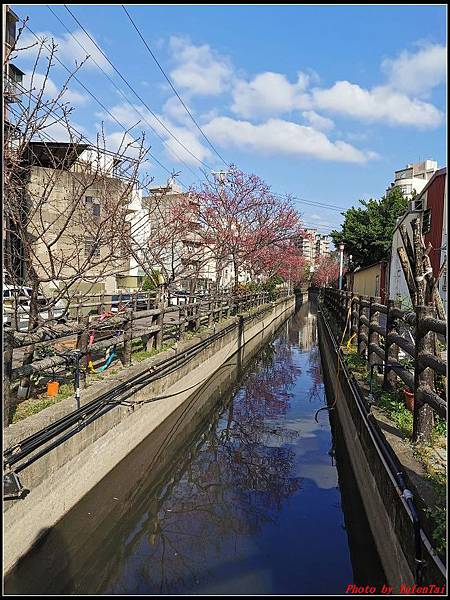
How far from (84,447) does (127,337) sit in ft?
8.14

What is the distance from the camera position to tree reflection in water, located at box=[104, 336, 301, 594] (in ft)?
15.2

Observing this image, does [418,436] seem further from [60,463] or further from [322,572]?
[60,463]

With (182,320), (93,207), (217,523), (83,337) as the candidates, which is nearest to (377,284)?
(93,207)

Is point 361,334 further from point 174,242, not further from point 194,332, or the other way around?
point 174,242

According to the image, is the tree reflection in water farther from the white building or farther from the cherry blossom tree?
the white building

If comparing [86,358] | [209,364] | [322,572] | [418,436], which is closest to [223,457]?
[86,358]

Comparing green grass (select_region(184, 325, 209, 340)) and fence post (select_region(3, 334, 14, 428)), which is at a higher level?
fence post (select_region(3, 334, 14, 428))

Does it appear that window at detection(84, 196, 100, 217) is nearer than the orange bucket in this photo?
No

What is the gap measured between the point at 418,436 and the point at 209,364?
853cm

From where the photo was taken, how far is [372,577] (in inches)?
167

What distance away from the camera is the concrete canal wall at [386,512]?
9.37 feet

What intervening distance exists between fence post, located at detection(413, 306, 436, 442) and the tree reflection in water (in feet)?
7.39

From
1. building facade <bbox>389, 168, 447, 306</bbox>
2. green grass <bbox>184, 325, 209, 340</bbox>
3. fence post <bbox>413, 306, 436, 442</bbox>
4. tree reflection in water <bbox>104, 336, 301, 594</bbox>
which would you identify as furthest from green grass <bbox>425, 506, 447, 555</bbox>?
building facade <bbox>389, 168, 447, 306</bbox>

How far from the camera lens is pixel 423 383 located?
4352mm
